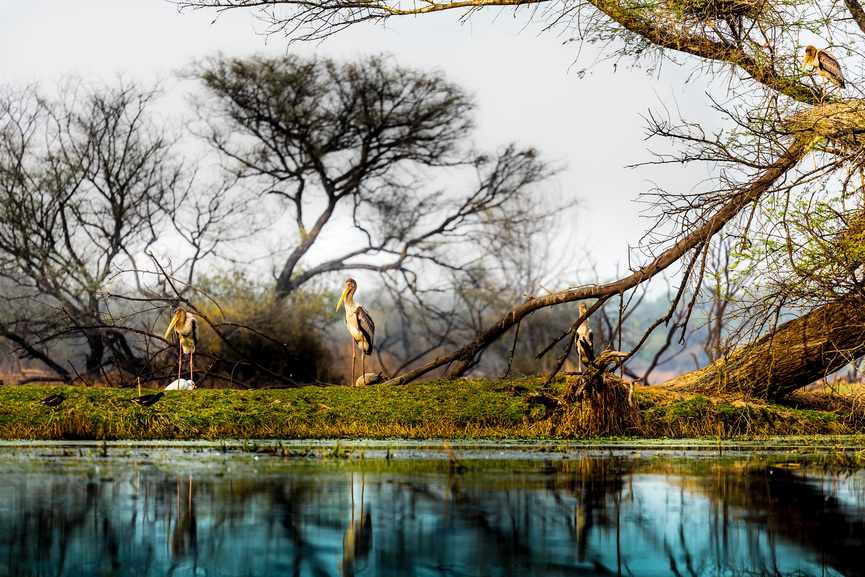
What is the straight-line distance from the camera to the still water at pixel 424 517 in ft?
8.79

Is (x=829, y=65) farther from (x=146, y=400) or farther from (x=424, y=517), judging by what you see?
(x=146, y=400)

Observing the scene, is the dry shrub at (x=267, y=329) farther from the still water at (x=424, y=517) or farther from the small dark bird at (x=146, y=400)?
the still water at (x=424, y=517)

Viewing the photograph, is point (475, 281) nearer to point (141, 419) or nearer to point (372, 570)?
point (141, 419)

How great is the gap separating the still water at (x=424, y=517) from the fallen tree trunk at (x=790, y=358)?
4.28 metres

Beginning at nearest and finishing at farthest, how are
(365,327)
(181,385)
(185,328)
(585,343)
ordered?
1. (181,385)
2. (585,343)
3. (185,328)
4. (365,327)

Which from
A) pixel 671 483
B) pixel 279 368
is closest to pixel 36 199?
pixel 279 368

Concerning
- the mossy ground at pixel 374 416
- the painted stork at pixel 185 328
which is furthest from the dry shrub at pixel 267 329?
the mossy ground at pixel 374 416

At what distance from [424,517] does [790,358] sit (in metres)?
7.90

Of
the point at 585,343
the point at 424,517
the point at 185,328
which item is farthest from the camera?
the point at 185,328

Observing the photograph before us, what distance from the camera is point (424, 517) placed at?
346 cm

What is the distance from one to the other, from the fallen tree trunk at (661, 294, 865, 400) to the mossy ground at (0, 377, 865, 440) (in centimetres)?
67

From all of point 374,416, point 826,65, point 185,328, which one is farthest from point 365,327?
point 826,65

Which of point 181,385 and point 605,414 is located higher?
point 181,385

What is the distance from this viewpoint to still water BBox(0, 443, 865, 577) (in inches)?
105
